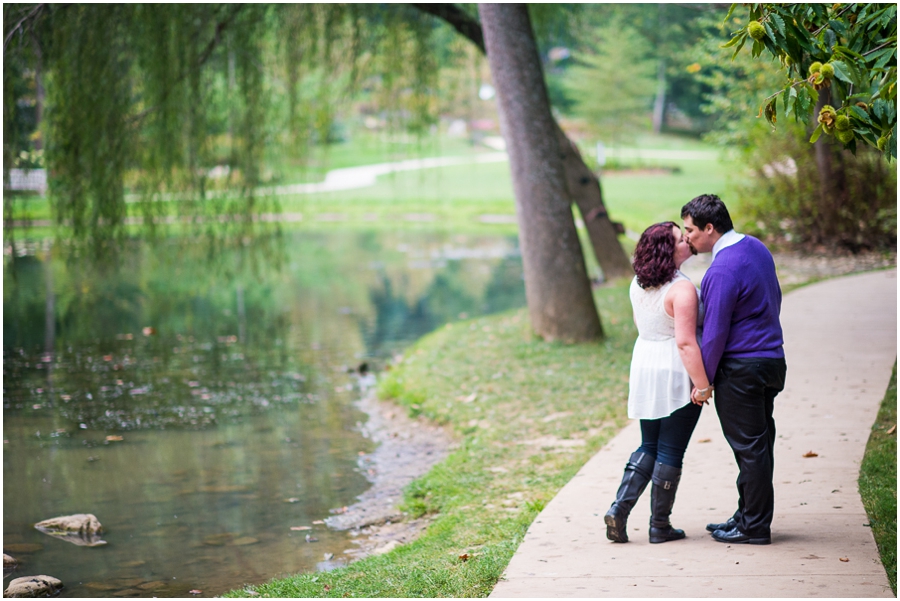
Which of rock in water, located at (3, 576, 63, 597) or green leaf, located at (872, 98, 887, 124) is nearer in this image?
green leaf, located at (872, 98, 887, 124)

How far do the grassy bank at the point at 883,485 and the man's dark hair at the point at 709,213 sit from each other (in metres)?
1.78

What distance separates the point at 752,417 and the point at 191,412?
704cm

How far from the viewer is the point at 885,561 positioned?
14.2 feet

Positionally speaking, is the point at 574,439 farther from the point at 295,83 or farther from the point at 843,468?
the point at 295,83

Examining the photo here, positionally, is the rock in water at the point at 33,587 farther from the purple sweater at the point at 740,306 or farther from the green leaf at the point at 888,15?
the green leaf at the point at 888,15

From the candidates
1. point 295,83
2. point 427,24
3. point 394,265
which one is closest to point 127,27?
point 295,83

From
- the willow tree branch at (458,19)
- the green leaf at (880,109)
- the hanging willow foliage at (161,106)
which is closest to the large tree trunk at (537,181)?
the willow tree branch at (458,19)

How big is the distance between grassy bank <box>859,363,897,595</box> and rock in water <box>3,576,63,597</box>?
4.74 meters

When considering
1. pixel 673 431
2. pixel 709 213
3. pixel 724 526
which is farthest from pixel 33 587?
pixel 709 213

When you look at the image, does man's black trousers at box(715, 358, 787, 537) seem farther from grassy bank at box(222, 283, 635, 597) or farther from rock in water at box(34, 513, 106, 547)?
rock in water at box(34, 513, 106, 547)

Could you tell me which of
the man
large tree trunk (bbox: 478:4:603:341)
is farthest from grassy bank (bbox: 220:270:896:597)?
the man

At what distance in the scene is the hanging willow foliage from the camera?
8.86 meters

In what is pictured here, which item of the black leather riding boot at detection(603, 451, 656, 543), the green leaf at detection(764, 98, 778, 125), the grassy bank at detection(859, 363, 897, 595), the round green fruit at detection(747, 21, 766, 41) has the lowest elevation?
the grassy bank at detection(859, 363, 897, 595)

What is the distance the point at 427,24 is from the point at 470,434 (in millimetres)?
5785
